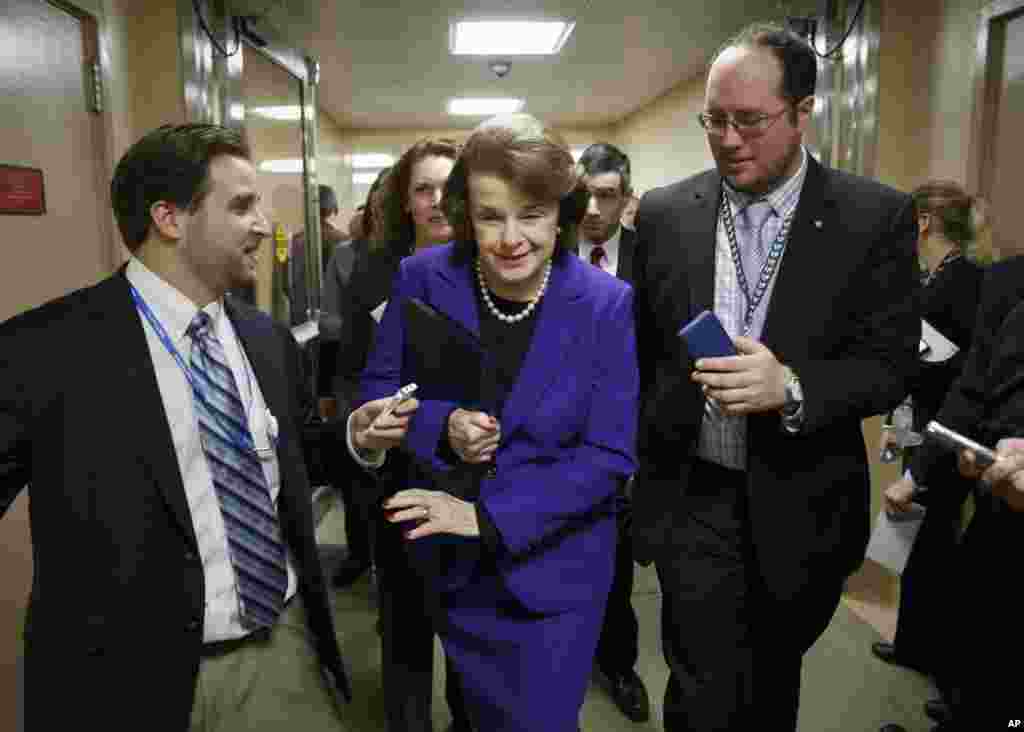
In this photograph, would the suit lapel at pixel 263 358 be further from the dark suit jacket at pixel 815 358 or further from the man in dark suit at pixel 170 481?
the dark suit jacket at pixel 815 358

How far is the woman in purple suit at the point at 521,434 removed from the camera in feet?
4.74

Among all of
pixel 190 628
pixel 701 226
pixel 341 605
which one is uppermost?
pixel 701 226

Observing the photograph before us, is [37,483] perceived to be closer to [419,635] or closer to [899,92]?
[419,635]

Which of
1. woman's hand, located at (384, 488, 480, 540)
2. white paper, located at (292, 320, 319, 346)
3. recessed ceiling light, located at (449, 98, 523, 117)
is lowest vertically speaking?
white paper, located at (292, 320, 319, 346)

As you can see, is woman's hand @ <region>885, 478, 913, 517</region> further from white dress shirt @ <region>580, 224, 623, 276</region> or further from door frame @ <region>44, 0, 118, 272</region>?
door frame @ <region>44, 0, 118, 272</region>

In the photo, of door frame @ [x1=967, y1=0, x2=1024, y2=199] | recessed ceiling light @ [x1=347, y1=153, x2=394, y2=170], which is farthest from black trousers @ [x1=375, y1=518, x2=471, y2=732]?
recessed ceiling light @ [x1=347, y1=153, x2=394, y2=170]

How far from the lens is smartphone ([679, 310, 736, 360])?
56.7 inches

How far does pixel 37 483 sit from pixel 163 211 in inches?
19.8

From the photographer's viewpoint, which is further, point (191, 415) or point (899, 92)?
point (899, 92)

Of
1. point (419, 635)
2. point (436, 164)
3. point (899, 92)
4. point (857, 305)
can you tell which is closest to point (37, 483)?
point (419, 635)

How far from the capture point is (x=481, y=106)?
923 centimetres

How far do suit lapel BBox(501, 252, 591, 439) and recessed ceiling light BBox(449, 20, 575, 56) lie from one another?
4316mm

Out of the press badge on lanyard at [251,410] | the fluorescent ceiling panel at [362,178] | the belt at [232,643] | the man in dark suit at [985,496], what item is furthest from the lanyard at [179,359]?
the fluorescent ceiling panel at [362,178]

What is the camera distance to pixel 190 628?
4.36 feet
